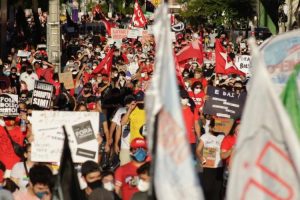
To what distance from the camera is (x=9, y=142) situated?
1146 cm

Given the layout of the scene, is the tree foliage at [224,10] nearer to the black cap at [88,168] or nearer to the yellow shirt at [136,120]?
the yellow shirt at [136,120]

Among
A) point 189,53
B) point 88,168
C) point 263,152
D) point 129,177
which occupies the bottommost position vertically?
point 129,177

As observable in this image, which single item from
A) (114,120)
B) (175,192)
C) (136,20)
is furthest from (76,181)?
(136,20)

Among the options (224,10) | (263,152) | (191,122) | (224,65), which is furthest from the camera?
(224,10)

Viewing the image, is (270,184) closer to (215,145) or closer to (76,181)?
(76,181)

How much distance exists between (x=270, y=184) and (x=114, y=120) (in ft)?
26.5

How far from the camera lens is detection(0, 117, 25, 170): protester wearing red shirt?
432 inches

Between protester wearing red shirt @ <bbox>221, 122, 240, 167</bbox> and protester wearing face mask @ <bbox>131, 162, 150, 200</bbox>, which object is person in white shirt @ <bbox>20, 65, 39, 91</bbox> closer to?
protester wearing red shirt @ <bbox>221, 122, 240, 167</bbox>

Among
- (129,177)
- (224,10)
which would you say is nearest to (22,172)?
(129,177)

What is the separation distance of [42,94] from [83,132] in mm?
5130

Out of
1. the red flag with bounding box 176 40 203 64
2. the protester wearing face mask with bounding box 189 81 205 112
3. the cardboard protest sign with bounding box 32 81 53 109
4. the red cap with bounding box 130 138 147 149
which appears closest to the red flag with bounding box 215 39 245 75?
the red flag with bounding box 176 40 203 64

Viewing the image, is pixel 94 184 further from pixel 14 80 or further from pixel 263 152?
pixel 14 80

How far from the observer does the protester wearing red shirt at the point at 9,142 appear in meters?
11.0

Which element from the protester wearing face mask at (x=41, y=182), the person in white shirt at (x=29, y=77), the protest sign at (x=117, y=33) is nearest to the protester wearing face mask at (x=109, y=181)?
the protester wearing face mask at (x=41, y=182)
